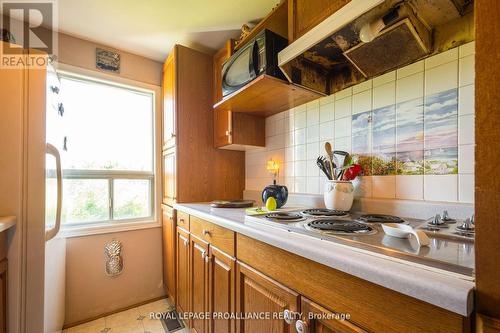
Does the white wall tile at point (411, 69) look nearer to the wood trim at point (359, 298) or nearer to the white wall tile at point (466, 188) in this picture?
the white wall tile at point (466, 188)

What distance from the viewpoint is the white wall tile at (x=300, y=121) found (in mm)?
1461

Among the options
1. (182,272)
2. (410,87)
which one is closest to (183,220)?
(182,272)

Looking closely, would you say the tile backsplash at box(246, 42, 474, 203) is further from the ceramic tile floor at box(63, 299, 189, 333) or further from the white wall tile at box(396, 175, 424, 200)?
the ceramic tile floor at box(63, 299, 189, 333)

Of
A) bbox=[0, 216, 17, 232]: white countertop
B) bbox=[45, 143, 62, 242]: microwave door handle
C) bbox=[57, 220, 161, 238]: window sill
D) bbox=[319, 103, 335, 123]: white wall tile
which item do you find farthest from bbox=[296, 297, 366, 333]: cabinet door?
bbox=[57, 220, 161, 238]: window sill

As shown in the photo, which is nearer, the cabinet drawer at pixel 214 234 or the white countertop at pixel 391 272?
the white countertop at pixel 391 272

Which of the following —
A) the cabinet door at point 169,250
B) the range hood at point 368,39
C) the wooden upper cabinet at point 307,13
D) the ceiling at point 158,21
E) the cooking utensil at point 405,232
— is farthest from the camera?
the cabinet door at point 169,250

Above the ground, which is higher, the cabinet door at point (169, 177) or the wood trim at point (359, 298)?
the cabinet door at point (169, 177)

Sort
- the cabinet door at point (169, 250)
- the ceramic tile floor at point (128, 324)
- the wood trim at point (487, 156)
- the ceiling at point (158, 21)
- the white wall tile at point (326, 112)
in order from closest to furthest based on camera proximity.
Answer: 1. the wood trim at point (487, 156)
2. the white wall tile at point (326, 112)
3. the ceiling at point (158, 21)
4. the ceramic tile floor at point (128, 324)
5. the cabinet door at point (169, 250)

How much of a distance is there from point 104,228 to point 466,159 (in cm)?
231

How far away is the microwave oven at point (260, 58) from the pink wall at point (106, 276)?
1.61 m

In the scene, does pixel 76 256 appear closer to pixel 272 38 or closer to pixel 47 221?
pixel 47 221

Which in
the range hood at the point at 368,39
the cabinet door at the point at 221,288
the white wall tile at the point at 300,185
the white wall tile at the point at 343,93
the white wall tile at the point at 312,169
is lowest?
the cabinet door at the point at 221,288

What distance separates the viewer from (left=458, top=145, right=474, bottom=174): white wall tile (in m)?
0.81

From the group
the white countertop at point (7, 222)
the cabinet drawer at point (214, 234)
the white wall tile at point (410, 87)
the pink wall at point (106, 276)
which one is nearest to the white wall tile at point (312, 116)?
the white wall tile at point (410, 87)
